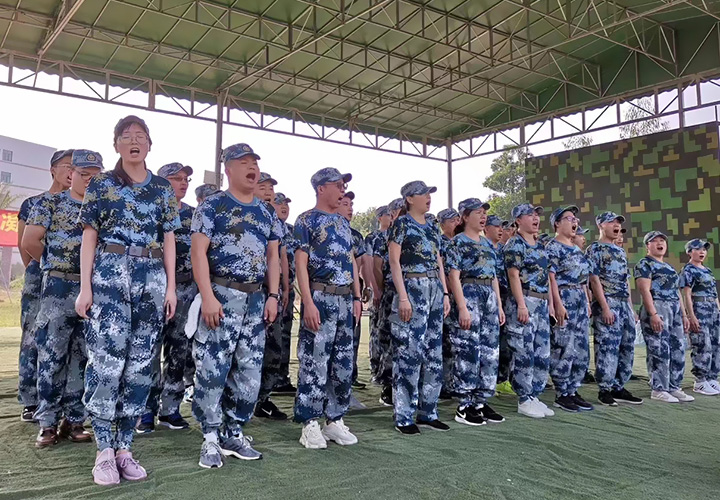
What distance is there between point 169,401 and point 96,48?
7841 millimetres

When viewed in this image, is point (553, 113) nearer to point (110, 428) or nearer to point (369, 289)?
point (369, 289)

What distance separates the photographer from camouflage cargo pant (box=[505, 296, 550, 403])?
383 centimetres

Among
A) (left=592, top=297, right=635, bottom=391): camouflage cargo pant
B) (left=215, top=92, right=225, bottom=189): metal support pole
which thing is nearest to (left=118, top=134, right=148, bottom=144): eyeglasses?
(left=592, top=297, right=635, bottom=391): camouflage cargo pant

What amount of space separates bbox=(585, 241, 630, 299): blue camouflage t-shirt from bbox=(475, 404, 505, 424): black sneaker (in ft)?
5.16

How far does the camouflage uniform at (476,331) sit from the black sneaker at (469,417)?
4cm

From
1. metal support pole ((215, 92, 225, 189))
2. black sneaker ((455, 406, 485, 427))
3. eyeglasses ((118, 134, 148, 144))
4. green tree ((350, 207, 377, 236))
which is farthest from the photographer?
green tree ((350, 207, 377, 236))

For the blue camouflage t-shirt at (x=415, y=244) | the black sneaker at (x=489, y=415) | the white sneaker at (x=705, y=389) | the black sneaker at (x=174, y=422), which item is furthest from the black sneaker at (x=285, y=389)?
the white sneaker at (x=705, y=389)

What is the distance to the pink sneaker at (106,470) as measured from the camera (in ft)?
7.23

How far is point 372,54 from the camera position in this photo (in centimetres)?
1001

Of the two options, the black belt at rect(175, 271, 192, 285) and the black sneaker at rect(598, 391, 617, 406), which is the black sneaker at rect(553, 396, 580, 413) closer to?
the black sneaker at rect(598, 391, 617, 406)

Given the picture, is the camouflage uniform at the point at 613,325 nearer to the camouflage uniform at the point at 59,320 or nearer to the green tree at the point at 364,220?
the camouflage uniform at the point at 59,320

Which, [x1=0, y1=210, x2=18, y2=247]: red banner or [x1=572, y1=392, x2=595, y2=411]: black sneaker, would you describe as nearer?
[x1=572, y1=392, x2=595, y2=411]: black sneaker

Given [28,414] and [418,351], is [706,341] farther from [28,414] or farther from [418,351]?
[28,414]

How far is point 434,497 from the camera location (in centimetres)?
216
